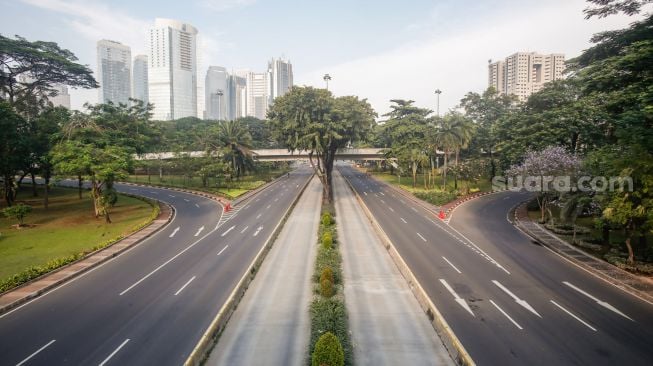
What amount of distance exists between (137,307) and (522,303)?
22.4 meters

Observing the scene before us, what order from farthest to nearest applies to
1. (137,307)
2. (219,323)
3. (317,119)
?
(317,119), (137,307), (219,323)

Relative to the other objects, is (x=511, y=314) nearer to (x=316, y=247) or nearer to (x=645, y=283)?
(x=645, y=283)

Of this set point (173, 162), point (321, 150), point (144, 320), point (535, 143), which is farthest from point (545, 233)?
point (173, 162)

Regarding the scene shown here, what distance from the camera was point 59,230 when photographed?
134ft

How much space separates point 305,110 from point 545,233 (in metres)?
32.8

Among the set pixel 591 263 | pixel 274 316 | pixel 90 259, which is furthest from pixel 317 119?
A: pixel 274 316

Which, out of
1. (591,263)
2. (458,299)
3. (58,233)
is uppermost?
(58,233)

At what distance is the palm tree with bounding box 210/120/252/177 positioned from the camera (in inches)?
3039

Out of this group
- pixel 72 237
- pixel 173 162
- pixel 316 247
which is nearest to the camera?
pixel 316 247

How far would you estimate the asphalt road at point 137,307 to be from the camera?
17.1m

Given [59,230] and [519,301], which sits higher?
[59,230]

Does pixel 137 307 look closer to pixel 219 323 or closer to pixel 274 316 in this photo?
pixel 219 323

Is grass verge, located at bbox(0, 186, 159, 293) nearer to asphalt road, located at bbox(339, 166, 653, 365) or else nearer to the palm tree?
the palm tree

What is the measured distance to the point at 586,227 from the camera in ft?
129
